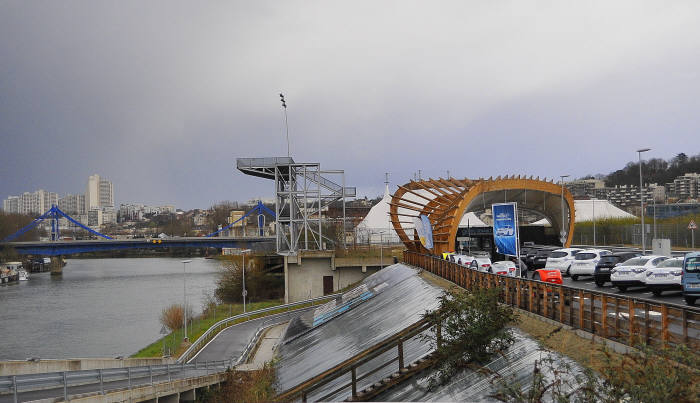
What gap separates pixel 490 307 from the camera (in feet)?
48.6

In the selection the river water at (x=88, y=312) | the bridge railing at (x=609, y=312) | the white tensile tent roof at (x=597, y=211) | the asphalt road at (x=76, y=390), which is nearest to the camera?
the bridge railing at (x=609, y=312)

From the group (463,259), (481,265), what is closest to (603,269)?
(481,265)

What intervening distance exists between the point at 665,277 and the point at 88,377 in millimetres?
18006

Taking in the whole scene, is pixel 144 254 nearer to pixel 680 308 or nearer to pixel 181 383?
pixel 181 383

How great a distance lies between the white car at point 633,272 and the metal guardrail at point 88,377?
16.0 m

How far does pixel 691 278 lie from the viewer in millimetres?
16250

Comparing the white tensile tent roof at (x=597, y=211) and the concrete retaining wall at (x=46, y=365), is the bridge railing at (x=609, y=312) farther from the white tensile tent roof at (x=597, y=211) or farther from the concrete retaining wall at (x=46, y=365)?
the white tensile tent roof at (x=597, y=211)

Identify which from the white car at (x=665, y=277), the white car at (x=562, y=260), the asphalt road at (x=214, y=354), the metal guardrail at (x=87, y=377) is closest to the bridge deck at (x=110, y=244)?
the asphalt road at (x=214, y=354)

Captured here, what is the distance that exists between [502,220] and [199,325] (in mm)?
27799

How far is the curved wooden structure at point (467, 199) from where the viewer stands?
3950 centimetres

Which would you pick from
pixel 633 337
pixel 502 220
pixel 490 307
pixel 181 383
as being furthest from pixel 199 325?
pixel 633 337

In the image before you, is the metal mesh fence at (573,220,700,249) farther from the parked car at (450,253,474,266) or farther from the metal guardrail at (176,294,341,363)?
the metal guardrail at (176,294,341,363)

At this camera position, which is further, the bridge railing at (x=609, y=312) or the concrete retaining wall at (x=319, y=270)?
the concrete retaining wall at (x=319, y=270)

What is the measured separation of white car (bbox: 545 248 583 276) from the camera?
31.0m
